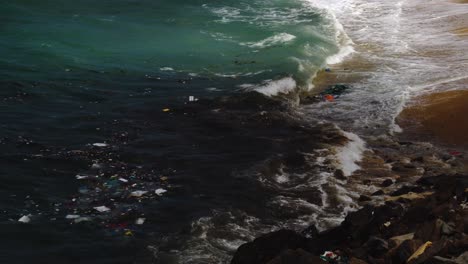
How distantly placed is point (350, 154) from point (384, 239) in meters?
6.54

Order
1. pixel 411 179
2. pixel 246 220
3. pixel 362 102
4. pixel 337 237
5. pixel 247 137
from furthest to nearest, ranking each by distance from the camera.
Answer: pixel 362 102 < pixel 247 137 < pixel 411 179 < pixel 246 220 < pixel 337 237

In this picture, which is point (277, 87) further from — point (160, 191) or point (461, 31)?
point (461, 31)

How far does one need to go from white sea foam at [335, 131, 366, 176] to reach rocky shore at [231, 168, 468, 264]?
→ 11.2 ft

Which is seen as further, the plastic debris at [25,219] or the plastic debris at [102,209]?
the plastic debris at [102,209]

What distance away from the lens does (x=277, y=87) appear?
72.1ft

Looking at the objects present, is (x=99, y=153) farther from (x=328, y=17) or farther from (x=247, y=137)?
(x=328, y=17)

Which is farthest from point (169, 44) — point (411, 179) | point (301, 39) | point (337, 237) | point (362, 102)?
point (337, 237)

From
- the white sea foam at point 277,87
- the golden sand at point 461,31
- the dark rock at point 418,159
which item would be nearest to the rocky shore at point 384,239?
the dark rock at point 418,159

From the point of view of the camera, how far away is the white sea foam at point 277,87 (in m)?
21.4

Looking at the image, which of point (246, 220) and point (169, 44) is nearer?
point (246, 220)

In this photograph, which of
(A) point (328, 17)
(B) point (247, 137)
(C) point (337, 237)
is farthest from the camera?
(A) point (328, 17)

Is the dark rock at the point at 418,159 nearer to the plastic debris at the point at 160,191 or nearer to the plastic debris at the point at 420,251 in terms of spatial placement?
the plastic debris at the point at 160,191

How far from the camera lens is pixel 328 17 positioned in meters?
37.2

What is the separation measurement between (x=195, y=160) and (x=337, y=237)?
18.7 feet
